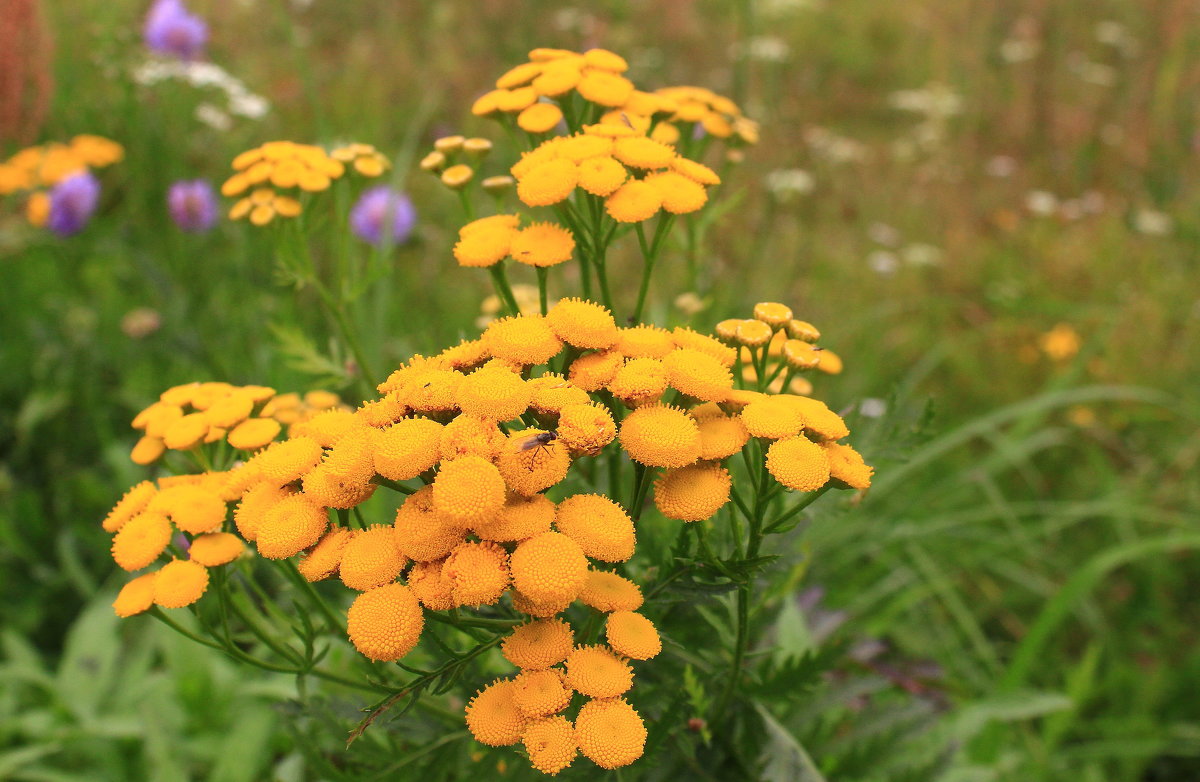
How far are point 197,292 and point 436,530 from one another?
271cm

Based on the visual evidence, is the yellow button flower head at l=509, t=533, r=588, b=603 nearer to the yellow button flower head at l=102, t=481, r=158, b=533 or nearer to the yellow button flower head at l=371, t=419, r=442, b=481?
the yellow button flower head at l=371, t=419, r=442, b=481

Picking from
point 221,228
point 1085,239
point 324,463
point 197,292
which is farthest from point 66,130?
point 1085,239

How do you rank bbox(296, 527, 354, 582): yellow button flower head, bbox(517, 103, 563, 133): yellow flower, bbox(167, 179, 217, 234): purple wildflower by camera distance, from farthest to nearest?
1. bbox(167, 179, 217, 234): purple wildflower
2. bbox(517, 103, 563, 133): yellow flower
3. bbox(296, 527, 354, 582): yellow button flower head

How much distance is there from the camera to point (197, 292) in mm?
3254

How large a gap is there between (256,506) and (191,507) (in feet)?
0.50

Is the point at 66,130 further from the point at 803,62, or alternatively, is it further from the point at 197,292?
the point at 803,62

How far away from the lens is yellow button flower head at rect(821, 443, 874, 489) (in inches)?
44.1

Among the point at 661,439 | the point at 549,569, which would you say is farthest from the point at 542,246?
the point at 549,569

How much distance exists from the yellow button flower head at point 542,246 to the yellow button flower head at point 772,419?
0.37 meters

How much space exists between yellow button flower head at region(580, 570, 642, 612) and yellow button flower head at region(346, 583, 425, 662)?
0.20m

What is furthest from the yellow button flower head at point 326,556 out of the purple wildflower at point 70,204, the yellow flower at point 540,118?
the purple wildflower at point 70,204

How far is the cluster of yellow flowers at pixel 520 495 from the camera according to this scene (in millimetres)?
977

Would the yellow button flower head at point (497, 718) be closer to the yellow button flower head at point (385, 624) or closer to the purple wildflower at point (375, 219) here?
the yellow button flower head at point (385, 624)

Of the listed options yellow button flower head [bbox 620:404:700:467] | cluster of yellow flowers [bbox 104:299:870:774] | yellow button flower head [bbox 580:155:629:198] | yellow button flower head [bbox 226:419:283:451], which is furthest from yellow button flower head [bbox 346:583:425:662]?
yellow button flower head [bbox 580:155:629:198]
